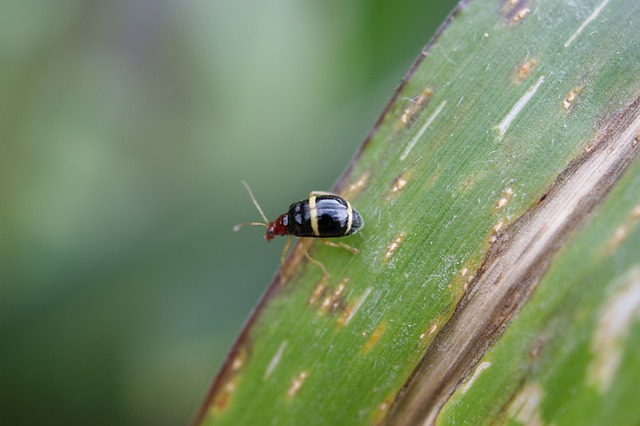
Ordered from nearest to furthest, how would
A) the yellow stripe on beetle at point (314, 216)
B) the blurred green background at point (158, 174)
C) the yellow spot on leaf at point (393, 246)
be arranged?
the yellow spot on leaf at point (393, 246)
the yellow stripe on beetle at point (314, 216)
the blurred green background at point (158, 174)

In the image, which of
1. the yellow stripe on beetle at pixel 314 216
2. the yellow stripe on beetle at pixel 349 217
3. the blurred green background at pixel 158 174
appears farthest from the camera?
the blurred green background at pixel 158 174

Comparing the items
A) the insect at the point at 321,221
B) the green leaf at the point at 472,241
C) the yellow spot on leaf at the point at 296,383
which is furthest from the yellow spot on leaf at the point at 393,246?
the yellow spot on leaf at the point at 296,383

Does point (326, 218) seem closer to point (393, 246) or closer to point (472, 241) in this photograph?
point (393, 246)

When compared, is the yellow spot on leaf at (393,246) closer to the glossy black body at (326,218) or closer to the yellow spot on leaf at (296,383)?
the glossy black body at (326,218)

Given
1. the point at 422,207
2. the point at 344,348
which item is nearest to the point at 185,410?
the point at 344,348

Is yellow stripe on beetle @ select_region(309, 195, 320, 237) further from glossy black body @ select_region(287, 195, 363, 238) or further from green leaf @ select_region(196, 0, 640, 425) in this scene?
green leaf @ select_region(196, 0, 640, 425)

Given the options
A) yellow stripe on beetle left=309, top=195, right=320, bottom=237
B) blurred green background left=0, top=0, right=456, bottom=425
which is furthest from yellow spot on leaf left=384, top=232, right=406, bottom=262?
blurred green background left=0, top=0, right=456, bottom=425

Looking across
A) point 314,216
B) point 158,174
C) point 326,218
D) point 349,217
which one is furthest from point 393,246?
point 158,174
